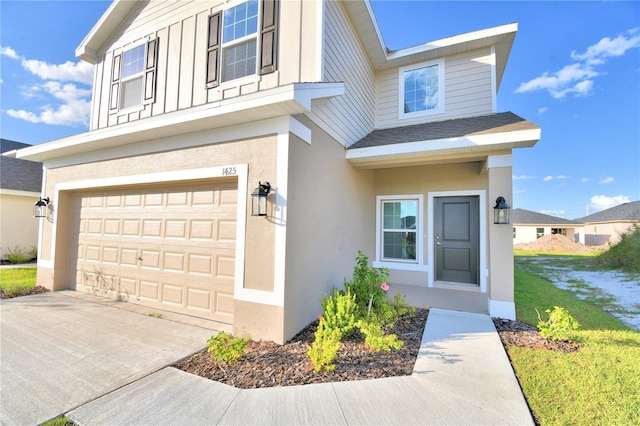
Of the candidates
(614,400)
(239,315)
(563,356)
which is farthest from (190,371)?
(563,356)

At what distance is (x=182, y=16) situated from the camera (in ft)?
17.7

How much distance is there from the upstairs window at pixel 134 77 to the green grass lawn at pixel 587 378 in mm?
7604

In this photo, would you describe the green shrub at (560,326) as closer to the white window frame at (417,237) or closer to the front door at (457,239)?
the front door at (457,239)

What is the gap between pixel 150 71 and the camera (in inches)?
222

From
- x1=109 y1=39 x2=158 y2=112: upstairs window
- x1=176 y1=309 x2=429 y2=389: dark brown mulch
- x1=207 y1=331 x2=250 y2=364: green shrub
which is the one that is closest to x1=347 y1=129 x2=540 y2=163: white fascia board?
x1=176 y1=309 x2=429 y2=389: dark brown mulch

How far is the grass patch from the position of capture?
572cm

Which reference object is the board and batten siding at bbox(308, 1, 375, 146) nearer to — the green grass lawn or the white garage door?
the white garage door

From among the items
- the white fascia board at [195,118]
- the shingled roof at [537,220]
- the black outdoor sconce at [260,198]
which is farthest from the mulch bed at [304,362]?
the shingled roof at [537,220]

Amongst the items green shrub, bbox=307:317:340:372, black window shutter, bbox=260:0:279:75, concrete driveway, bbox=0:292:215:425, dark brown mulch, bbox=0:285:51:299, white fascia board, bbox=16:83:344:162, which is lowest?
concrete driveway, bbox=0:292:215:425

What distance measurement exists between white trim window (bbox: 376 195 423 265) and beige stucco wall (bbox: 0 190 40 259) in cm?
1319

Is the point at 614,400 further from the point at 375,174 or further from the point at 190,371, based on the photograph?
the point at 375,174

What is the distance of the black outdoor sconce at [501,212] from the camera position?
4398 mm

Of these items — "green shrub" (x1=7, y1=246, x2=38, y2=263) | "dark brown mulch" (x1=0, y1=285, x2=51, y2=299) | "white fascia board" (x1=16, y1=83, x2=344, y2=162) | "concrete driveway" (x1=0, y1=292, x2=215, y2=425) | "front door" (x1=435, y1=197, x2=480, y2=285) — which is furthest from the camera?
"green shrub" (x1=7, y1=246, x2=38, y2=263)

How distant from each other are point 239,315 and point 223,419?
5.45ft
